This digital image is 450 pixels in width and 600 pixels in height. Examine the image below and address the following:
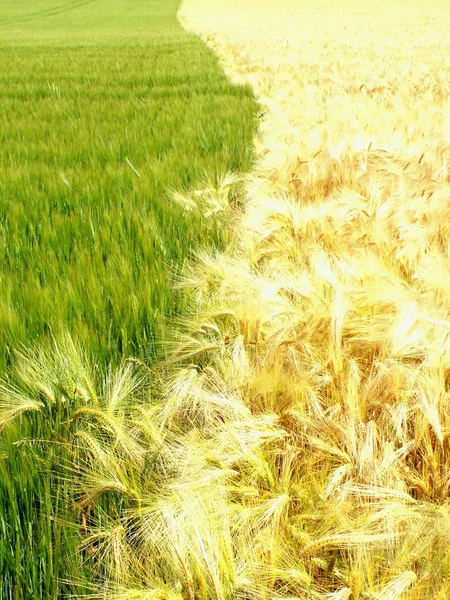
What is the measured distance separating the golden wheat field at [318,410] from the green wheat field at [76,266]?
6.1 inches

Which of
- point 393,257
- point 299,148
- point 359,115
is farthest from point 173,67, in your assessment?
point 393,257

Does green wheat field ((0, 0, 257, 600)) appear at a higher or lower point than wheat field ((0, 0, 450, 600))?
higher

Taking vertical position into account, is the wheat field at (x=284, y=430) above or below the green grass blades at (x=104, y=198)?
below

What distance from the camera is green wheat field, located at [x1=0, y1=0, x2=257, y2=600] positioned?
0.88 meters

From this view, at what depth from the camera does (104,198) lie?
2.38 metres

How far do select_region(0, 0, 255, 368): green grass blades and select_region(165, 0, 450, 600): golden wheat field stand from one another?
0.68ft

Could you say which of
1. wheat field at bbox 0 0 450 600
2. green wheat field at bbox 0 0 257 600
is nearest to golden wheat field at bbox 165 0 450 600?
wheat field at bbox 0 0 450 600

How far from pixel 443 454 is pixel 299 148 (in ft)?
8.48

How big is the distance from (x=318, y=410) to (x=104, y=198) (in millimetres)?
1670

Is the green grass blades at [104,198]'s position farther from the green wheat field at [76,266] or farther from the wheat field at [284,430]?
the wheat field at [284,430]

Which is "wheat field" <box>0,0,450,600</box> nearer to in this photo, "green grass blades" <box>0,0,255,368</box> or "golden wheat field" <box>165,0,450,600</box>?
"golden wheat field" <box>165,0,450,600</box>

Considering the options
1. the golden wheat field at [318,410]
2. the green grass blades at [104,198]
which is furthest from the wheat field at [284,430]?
the green grass blades at [104,198]

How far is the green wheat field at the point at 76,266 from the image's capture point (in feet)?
2.90

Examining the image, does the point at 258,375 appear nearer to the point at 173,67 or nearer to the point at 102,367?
the point at 102,367
